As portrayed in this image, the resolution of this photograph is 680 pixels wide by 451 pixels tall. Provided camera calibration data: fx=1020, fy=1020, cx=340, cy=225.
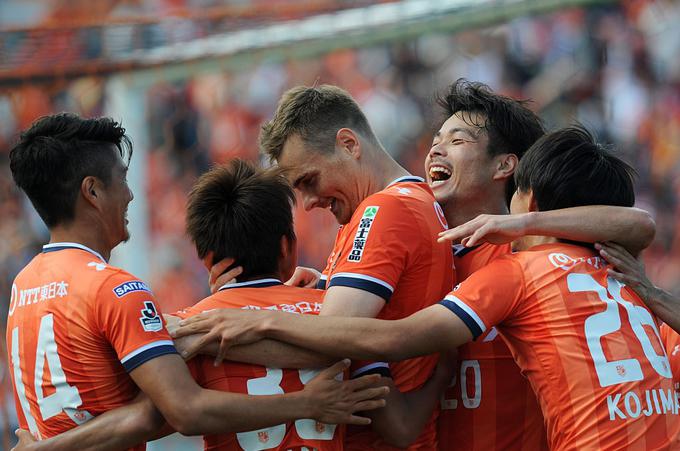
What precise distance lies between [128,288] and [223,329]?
0.31 m

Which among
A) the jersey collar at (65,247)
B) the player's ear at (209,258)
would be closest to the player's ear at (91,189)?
the jersey collar at (65,247)

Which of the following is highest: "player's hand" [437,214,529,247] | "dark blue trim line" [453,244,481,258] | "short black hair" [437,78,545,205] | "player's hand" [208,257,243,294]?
"short black hair" [437,78,545,205]

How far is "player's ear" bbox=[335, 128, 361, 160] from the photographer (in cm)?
362

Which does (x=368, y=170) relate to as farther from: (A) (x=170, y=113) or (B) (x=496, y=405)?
(A) (x=170, y=113)

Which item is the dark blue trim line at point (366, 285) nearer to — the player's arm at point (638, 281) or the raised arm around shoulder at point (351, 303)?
the raised arm around shoulder at point (351, 303)

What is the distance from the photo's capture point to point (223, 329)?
309 centimetres

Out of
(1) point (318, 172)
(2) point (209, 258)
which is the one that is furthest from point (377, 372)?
(1) point (318, 172)

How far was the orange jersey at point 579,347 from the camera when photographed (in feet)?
9.77

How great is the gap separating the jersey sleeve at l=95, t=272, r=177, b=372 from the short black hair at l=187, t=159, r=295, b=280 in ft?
1.08

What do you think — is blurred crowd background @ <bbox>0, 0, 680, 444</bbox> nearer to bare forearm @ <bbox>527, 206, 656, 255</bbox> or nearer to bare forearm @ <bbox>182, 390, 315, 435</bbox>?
bare forearm @ <bbox>527, 206, 656, 255</bbox>

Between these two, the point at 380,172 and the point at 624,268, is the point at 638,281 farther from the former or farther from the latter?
the point at 380,172

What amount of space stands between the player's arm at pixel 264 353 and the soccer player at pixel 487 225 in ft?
1.93

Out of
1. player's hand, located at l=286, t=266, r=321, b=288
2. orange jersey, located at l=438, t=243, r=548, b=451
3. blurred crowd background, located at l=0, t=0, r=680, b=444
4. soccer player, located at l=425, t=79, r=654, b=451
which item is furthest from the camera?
blurred crowd background, located at l=0, t=0, r=680, b=444

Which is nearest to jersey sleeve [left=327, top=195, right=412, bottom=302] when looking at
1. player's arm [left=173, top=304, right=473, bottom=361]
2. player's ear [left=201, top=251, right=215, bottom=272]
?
player's arm [left=173, top=304, right=473, bottom=361]
